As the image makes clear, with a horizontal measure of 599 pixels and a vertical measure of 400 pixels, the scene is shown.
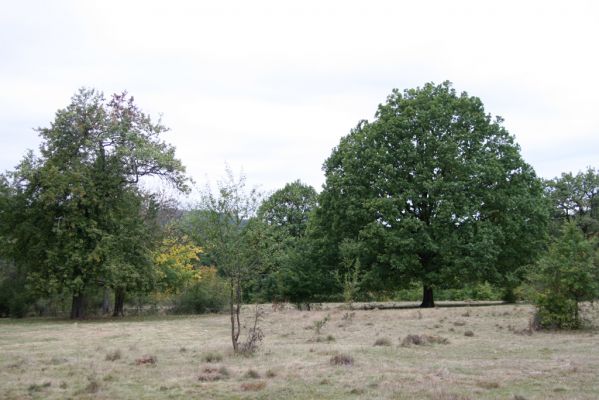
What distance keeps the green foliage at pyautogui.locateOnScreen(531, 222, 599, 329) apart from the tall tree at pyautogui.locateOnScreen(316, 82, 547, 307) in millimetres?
10016

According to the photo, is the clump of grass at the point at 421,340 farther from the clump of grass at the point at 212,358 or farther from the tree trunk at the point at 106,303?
the tree trunk at the point at 106,303

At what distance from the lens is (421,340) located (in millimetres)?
17062

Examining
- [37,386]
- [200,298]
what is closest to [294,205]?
[200,298]

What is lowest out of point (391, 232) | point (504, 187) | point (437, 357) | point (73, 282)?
point (437, 357)

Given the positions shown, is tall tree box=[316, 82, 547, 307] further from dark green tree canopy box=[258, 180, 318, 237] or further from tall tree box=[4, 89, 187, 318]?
dark green tree canopy box=[258, 180, 318, 237]

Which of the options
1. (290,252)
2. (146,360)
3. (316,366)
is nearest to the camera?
(316,366)

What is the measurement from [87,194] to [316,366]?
2285cm

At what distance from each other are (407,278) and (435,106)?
1011 cm

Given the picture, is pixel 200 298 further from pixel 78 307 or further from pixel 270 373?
pixel 270 373

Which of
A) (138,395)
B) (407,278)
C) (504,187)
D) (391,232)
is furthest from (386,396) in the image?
(504,187)

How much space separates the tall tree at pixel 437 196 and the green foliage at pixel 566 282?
10.0 m

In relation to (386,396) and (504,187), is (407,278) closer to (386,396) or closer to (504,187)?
(504,187)

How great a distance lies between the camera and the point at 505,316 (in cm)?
2553

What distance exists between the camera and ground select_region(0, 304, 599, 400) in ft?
33.0
